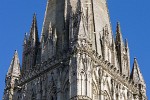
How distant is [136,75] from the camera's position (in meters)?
51.2

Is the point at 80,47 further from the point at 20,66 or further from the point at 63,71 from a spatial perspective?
the point at 20,66

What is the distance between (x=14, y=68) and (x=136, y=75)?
28.7ft

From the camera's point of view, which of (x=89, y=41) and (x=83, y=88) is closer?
(x=83, y=88)

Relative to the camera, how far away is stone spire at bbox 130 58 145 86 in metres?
50.8

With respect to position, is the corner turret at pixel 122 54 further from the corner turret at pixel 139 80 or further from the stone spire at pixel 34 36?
the stone spire at pixel 34 36

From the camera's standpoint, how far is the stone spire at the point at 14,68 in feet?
165

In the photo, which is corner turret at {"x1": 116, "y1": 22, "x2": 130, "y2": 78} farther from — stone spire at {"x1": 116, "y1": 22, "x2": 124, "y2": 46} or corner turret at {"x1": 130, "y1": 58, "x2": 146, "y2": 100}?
corner turret at {"x1": 130, "y1": 58, "x2": 146, "y2": 100}

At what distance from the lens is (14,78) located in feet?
164

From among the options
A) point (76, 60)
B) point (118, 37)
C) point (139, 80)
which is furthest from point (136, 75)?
point (76, 60)

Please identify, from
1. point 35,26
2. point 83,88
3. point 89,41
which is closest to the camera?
point 83,88

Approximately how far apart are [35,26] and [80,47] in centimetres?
648

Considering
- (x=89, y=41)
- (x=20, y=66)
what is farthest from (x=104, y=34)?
(x=20, y=66)

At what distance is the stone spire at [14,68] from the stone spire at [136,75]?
26.7 ft

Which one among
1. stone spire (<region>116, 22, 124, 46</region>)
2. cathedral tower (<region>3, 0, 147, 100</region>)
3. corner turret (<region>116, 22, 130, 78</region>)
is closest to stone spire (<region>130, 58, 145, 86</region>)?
cathedral tower (<region>3, 0, 147, 100</region>)
